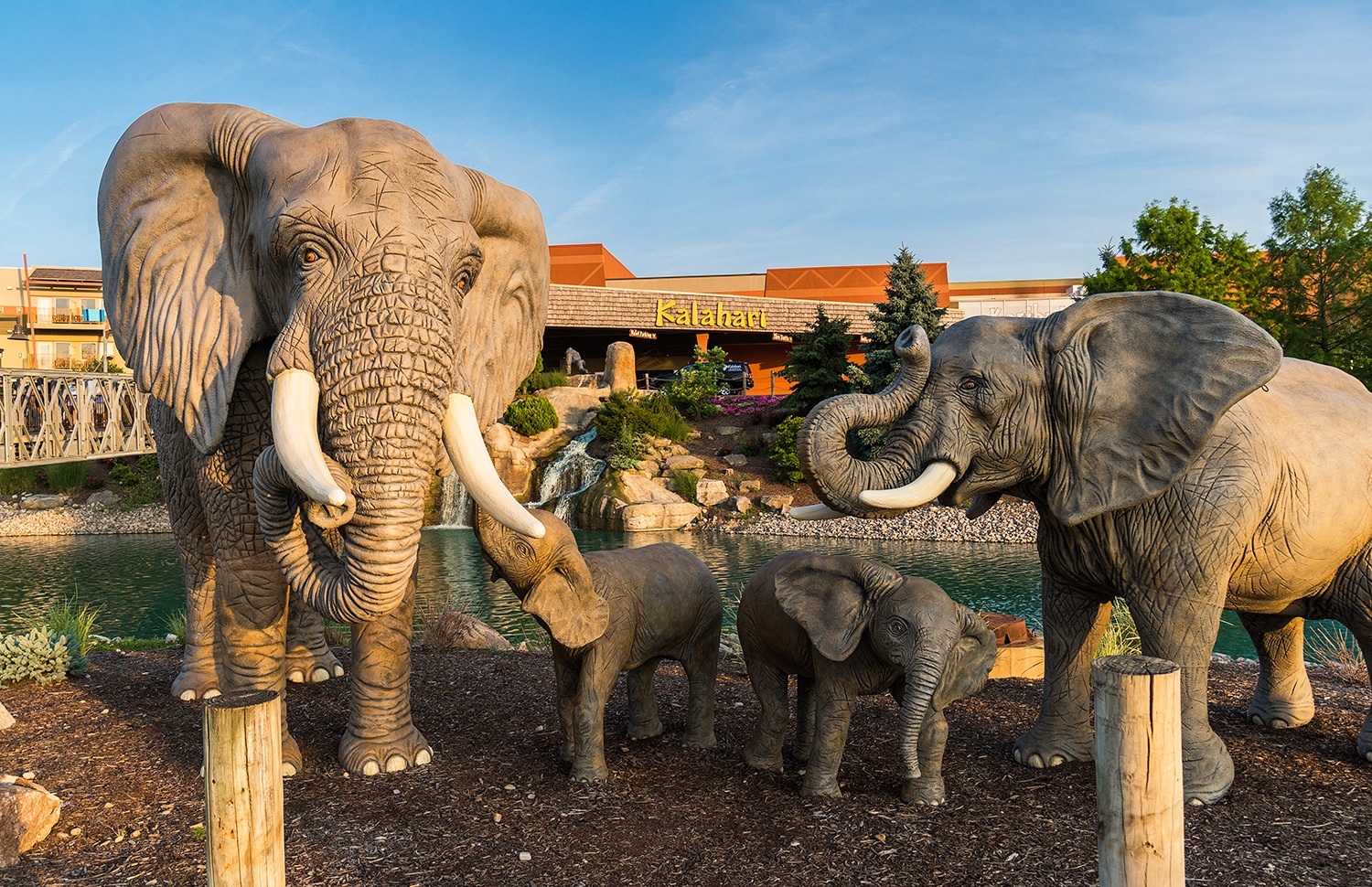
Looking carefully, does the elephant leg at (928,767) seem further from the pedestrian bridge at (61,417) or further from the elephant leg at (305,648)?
the pedestrian bridge at (61,417)

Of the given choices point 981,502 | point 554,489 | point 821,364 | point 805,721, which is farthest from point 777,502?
point 805,721

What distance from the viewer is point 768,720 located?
466cm

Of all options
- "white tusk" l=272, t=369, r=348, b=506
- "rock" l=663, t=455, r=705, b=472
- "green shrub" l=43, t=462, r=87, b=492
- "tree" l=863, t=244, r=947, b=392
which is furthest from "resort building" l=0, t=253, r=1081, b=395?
"white tusk" l=272, t=369, r=348, b=506

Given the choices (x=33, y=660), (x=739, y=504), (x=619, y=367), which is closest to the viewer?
(x=33, y=660)

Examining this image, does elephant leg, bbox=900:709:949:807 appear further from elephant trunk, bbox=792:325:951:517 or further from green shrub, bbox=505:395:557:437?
green shrub, bbox=505:395:557:437

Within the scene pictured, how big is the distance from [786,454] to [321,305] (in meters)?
20.3

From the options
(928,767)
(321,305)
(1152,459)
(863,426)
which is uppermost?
(321,305)

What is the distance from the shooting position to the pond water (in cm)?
1191

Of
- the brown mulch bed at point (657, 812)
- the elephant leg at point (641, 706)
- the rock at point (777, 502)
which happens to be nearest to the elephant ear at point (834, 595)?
the brown mulch bed at point (657, 812)

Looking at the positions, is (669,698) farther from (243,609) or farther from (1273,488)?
(1273,488)

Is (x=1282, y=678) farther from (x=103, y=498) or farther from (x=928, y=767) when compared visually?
(x=103, y=498)

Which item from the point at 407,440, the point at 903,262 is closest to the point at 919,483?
the point at 407,440

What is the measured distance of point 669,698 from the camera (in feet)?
20.5

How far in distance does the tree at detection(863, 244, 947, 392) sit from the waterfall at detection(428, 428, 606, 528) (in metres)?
7.24
